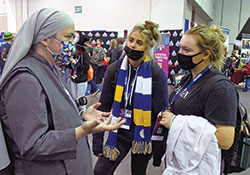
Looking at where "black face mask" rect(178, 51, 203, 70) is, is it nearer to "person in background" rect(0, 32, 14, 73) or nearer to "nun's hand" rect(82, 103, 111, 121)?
"nun's hand" rect(82, 103, 111, 121)

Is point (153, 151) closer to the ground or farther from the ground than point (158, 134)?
closer to the ground

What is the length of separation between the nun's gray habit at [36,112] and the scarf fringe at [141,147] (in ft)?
2.23

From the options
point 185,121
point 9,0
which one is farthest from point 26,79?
point 9,0

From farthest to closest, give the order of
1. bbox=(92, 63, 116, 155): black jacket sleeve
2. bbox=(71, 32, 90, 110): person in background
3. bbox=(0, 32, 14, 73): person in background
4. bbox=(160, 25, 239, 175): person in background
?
bbox=(0, 32, 14, 73): person in background → bbox=(71, 32, 90, 110): person in background → bbox=(92, 63, 116, 155): black jacket sleeve → bbox=(160, 25, 239, 175): person in background

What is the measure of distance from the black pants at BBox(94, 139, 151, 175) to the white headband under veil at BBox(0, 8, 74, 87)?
1.07m

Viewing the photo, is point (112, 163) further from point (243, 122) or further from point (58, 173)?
point (243, 122)

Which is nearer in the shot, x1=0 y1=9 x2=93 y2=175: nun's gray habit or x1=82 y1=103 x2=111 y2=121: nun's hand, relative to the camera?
x1=0 y1=9 x2=93 y2=175: nun's gray habit

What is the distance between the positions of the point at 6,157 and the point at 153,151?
3.91 feet

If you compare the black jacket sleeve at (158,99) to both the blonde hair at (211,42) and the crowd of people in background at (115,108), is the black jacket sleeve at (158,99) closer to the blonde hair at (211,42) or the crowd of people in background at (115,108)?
the crowd of people in background at (115,108)

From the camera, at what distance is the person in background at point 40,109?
0.96 m

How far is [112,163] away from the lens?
1803 millimetres

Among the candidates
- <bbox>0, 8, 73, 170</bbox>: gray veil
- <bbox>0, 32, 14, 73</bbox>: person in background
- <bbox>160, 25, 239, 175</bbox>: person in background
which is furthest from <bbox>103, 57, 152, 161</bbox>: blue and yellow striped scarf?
<bbox>0, 32, 14, 73</bbox>: person in background

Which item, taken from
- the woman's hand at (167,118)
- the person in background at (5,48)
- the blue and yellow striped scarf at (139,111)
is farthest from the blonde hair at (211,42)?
the person in background at (5,48)

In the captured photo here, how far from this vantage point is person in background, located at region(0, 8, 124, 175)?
0.96 metres
